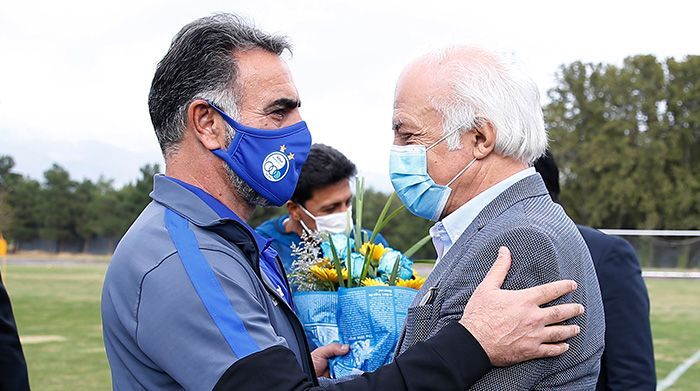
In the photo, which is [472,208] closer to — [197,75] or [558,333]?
[558,333]

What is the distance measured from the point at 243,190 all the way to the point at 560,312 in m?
1.07

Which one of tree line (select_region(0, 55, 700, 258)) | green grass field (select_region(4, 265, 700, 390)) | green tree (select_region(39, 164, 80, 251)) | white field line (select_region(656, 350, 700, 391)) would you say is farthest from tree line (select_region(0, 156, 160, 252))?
white field line (select_region(656, 350, 700, 391))

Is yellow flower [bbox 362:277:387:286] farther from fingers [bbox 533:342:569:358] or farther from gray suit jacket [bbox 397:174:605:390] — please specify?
fingers [bbox 533:342:569:358]

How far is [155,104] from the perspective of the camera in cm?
267

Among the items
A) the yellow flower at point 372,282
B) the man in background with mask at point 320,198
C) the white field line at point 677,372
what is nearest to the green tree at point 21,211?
the white field line at point 677,372

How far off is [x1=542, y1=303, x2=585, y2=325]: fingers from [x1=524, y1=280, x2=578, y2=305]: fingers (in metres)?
0.03

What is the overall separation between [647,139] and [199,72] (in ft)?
202

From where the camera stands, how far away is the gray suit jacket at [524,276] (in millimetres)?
2270

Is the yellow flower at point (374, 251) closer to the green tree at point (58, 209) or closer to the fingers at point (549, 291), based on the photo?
the fingers at point (549, 291)

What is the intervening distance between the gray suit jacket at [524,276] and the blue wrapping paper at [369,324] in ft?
1.18

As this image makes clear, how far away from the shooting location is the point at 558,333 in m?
2.26

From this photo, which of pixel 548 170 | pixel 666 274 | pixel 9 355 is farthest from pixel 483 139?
pixel 666 274

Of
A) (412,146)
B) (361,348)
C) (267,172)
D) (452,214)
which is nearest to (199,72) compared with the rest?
(267,172)

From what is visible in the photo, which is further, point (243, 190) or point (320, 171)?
point (320, 171)
